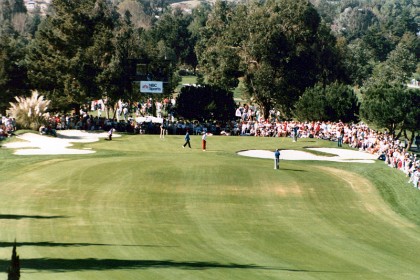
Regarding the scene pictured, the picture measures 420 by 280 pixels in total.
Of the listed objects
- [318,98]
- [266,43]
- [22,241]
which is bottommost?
[22,241]

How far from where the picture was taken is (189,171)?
5056 cm

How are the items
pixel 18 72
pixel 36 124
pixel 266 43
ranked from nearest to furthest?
pixel 36 124, pixel 18 72, pixel 266 43

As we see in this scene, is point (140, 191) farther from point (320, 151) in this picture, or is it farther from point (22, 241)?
point (320, 151)

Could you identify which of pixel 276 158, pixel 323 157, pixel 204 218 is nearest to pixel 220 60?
pixel 323 157

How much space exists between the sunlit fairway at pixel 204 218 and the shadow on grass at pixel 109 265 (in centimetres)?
4

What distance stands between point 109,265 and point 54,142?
42.3 metres

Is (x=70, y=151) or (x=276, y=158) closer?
(x=276, y=158)

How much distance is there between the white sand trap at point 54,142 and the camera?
62031 mm

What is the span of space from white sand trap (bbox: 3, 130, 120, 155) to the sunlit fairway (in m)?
2.98

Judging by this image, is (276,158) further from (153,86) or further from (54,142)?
(153,86)

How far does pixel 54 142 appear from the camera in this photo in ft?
223

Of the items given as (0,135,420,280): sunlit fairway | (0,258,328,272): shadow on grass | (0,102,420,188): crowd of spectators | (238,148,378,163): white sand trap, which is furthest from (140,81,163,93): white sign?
(0,258,328,272): shadow on grass

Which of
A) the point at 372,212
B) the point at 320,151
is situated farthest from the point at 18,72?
the point at 372,212

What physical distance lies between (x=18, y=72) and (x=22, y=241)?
195 ft
